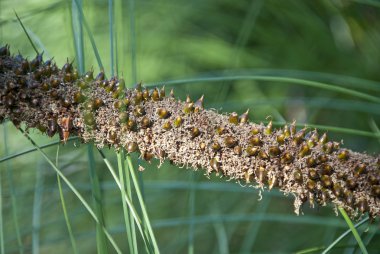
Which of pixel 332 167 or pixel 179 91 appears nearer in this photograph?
pixel 332 167

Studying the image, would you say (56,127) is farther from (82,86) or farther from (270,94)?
(270,94)

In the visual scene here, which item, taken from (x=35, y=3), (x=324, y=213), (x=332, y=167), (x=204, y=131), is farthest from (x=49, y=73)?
(x=324, y=213)

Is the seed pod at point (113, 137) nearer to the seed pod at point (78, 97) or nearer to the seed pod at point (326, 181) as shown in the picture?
the seed pod at point (78, 97)

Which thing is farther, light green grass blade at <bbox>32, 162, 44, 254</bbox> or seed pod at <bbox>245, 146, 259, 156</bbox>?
light green grass blade at <bbox>32, 162, 44, 254</bbox>

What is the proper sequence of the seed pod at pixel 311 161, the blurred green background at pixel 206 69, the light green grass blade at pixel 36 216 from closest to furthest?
1. the seed pod at pixel 311 161
2. the light green grass blade at pixel 36 216
3. the blurred green background at pixel 206 69

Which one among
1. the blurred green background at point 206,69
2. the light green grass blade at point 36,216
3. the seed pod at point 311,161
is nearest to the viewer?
the seed pod at point 311,161

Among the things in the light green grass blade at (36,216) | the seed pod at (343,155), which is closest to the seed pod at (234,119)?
the seed pod at (343,155)

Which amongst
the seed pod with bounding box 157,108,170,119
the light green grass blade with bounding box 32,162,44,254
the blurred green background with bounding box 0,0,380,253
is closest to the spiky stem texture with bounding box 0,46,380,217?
the seed pod with bounding box 157,108,170,119

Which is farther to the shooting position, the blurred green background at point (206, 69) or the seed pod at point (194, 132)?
the blurred green background at point (206, 69)

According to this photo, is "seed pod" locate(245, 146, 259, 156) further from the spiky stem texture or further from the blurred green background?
the blurred green background
